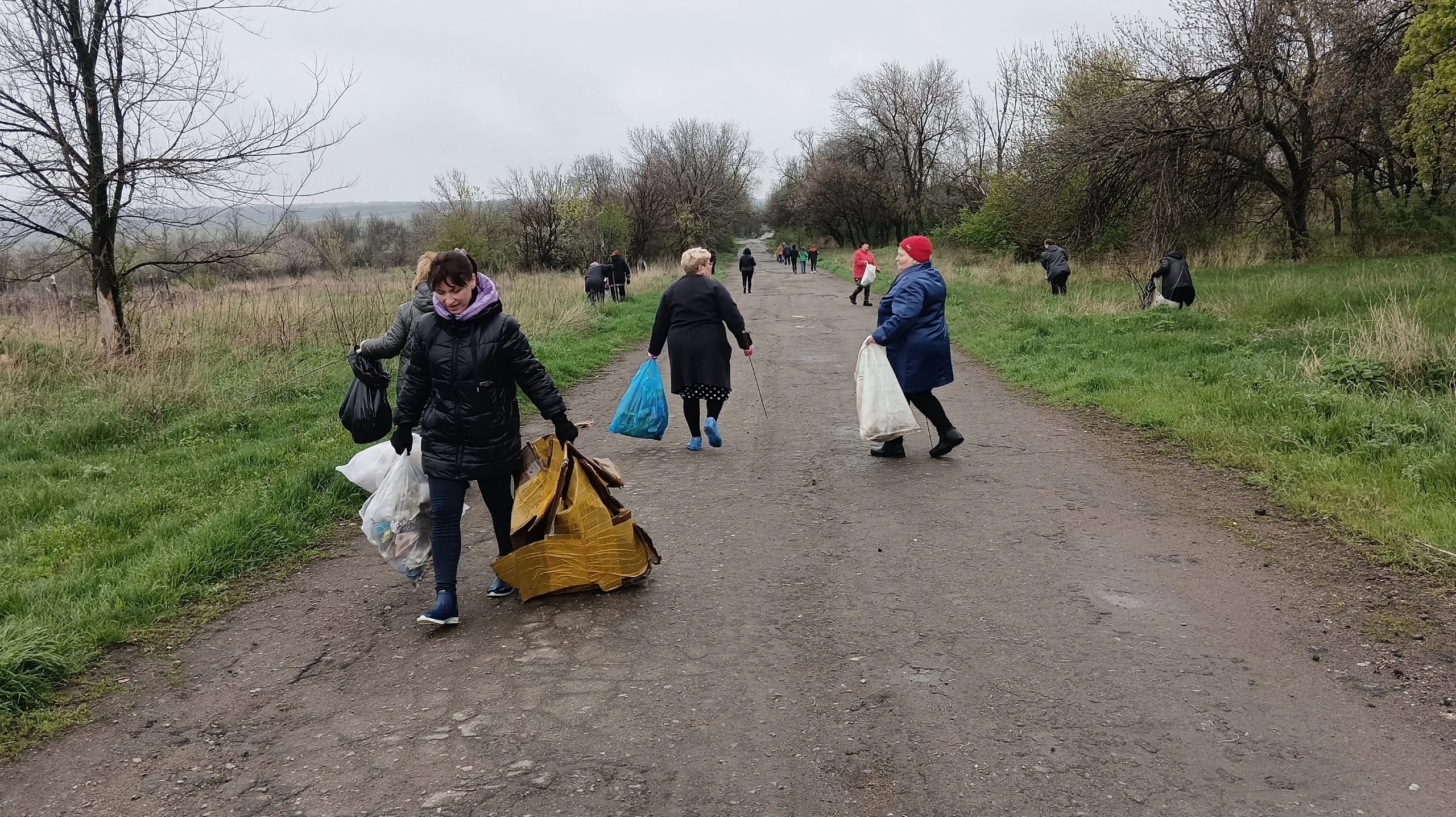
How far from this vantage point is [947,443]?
7352 mm

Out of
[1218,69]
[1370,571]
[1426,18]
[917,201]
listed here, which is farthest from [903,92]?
[1370,571]

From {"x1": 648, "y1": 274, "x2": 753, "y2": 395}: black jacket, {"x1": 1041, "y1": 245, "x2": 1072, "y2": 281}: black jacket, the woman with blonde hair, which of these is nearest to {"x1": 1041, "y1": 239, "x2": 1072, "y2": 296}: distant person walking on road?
{"x1": 1041, "y1": 245, "x2": 1072, "y2": 281}: black jacket

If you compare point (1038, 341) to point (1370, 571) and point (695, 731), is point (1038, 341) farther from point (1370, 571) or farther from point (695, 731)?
point (695, 731)

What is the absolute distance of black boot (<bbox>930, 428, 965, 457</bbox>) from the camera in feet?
24.0

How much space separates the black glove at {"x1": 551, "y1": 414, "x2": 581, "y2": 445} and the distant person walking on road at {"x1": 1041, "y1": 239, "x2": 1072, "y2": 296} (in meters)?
17.6

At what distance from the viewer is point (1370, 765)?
115 inches

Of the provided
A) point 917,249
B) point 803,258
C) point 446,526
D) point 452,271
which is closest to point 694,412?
point 917,249

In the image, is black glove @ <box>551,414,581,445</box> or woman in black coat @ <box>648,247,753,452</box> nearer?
black glove @ <box>551,414,581,445</box>

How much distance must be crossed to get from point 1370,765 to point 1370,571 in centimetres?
211

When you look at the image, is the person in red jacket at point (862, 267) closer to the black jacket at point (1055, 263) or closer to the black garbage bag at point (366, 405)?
the black jacket at point (1055, 263)

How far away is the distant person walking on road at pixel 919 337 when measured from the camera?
23.5ft

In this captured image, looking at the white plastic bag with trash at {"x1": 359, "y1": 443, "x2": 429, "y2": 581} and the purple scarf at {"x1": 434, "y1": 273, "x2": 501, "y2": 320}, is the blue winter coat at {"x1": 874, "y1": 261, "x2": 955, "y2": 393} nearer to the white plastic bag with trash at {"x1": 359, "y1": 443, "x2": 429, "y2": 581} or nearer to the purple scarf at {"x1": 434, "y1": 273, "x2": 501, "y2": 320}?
the purple scarf at {"x1": 434, "y1": 273, "x2": 501, "y2": 320}

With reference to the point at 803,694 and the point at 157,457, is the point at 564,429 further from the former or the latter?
the point at 157,457

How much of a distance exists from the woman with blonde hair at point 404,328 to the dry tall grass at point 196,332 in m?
5.05
